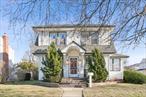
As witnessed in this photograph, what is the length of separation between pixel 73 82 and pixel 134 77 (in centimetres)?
718

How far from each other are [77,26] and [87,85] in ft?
68.5

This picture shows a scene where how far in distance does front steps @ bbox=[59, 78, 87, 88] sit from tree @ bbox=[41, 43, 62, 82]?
831mm

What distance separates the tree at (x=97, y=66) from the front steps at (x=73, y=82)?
145cm

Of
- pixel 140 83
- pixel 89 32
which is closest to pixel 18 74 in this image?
pixel 140 83

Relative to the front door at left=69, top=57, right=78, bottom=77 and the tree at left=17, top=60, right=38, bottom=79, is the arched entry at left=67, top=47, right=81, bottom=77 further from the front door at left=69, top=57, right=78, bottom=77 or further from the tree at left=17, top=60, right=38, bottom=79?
the tree at left=17, top=60, right=38, bottom=79

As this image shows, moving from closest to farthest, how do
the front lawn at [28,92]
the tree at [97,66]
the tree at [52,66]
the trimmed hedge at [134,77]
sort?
the front lawn at [28,92], the tree at [97,66], the tree at [52,66], the trimmed hedge at [134,77]

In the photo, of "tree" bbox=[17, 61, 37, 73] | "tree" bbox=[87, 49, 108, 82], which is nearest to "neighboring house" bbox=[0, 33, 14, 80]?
"tree" bbox=[17, 61, 37, 73]

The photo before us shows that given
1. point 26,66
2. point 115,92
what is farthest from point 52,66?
point 26,66

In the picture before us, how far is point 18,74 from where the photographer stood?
4462cm

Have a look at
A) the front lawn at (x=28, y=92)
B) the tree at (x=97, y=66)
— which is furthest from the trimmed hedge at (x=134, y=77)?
the front lawn at (x=28, y=92)

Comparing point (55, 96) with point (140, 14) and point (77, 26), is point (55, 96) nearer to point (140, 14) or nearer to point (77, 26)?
point (77, 26)

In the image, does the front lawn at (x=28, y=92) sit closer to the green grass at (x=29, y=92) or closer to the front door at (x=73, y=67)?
the green grass at (x=29, y=92)

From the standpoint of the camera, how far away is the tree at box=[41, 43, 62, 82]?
3328 cm

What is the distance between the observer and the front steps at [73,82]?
106 feet
